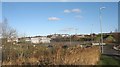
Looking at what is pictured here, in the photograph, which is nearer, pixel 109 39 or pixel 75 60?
pixel 75 60

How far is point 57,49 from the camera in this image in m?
6.31

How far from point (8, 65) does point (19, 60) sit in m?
0.33

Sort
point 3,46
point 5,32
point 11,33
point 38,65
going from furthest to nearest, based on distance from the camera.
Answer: point 11,33, point 5,32, point 3,46, point 38,65

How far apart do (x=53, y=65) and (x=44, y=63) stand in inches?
8.4

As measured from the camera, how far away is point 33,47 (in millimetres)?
7910

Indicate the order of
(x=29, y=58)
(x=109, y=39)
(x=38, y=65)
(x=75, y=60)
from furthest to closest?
(x=109, y=39)
(x=75, y=60)
(x=29, y=58)
(x=38, y=65)

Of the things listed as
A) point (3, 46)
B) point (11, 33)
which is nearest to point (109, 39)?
point (11, 33)

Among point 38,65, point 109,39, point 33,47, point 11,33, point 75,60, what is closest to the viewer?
point 38,65

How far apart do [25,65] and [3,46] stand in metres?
3.06

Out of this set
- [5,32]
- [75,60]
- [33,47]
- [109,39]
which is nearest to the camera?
[75,60]

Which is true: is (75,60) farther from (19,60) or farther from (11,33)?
(11,33)

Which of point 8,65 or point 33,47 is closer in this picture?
point 8,65

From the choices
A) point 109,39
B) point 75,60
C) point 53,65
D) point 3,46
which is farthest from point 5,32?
point 109,39

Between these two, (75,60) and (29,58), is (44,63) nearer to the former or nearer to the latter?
(29,58)
